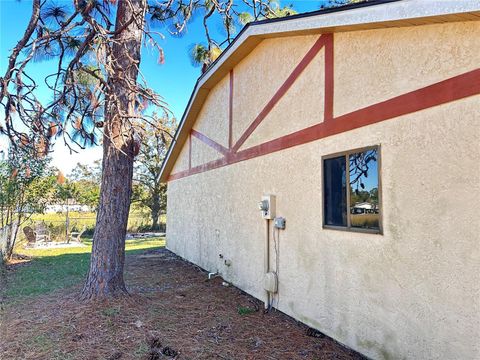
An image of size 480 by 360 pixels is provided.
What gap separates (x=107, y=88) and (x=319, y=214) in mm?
4039

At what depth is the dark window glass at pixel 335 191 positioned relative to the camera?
4422 mm

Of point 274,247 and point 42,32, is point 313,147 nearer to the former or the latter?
point 274,247

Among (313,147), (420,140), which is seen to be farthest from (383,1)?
(313,147)

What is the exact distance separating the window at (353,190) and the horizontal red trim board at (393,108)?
0.36m

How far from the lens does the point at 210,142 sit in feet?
30.9

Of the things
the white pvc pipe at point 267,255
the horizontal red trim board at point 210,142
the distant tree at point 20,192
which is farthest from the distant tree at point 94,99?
the distant tree at point 20,192

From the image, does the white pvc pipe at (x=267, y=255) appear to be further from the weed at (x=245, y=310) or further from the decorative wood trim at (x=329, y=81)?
the decorative wood trim at (x=329, y=81)

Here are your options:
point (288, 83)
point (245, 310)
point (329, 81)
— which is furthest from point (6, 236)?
point (329, 81)

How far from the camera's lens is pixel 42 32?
599cm

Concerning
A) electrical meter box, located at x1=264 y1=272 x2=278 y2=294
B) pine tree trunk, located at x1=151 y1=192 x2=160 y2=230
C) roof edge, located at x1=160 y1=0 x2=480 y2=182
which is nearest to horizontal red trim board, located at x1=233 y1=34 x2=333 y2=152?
roof edge, located at x1=160 y1=0 x2=480 y2=182

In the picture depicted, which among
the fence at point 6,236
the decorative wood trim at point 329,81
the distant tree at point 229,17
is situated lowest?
the fence at point 6,236

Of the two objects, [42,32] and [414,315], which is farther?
[42,32]

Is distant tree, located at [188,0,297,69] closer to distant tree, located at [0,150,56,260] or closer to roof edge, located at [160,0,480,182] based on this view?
roof edge, located at [160,0,480,182]

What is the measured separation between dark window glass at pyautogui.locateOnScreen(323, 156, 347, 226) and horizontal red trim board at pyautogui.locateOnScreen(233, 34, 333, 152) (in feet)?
5.45
